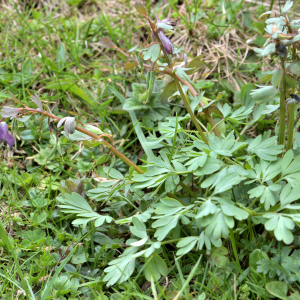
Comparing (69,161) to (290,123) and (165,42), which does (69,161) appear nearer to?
(165,42)

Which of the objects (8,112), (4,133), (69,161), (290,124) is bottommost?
(69,161)

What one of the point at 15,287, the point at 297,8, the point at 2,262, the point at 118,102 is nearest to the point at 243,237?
the point at 15,287

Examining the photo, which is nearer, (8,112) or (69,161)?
(8,112)

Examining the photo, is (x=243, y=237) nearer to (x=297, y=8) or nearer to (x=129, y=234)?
(x=129, y=234)

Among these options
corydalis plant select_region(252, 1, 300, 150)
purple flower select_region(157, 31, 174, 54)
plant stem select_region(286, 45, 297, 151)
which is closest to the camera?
corydalis plant select_region(252, 1, 300, 150)

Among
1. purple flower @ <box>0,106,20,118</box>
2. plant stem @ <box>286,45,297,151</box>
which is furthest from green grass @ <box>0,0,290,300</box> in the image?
plant stem @ <box>286,45,297,151</box>

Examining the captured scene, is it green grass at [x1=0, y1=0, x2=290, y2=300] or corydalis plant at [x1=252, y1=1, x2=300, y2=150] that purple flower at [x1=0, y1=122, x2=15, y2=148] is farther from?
corydalis plant at [x1=252, y1=1, x2=300, y2=150]

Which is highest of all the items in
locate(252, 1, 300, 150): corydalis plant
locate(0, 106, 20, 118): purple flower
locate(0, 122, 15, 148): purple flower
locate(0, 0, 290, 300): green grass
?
locate(252, 1, 300, 150): corydalis plant

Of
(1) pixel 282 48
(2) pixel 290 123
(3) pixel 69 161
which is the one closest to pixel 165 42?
(1) pixel 282 48

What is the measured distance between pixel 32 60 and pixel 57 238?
5.92ft

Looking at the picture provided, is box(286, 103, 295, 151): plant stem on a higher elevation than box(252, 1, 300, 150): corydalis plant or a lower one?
lower

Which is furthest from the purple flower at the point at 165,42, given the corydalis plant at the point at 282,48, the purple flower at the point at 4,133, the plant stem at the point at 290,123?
the purple flower at the point at 4,133

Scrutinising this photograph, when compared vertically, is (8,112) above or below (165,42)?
below

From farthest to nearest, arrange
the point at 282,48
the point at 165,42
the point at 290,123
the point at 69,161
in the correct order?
the point at 69,161, the point at 290,123, the point at 165,42, the point at 282,48
